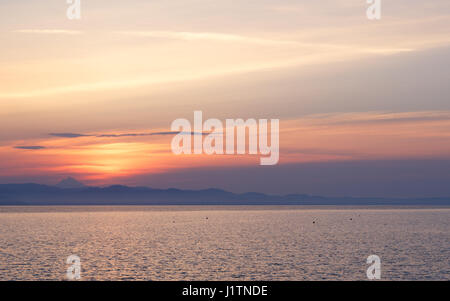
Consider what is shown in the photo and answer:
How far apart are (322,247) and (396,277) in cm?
4158

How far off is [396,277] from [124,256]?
4659 cm

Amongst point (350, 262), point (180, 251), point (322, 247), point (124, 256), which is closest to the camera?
point (350, 262)

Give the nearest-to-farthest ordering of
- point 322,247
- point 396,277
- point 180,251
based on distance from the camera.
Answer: point 396,277, point 180,251, point 322,247

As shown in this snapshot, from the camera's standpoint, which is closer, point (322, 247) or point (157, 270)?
point (157, 270)

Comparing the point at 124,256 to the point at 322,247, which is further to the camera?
the point at 322,247
